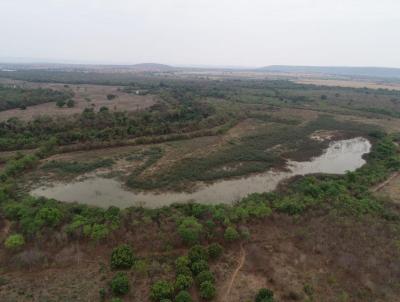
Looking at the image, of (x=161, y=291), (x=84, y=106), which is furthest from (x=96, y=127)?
(x=161, y=291)

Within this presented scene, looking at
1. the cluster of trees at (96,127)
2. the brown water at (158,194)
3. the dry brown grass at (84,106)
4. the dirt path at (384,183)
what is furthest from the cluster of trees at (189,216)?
the dry brown grass at (84,106)

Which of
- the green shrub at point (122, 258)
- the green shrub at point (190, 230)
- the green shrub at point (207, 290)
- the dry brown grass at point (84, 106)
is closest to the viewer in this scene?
the green shrub at point (207, 290)

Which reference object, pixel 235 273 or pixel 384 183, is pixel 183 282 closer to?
pixel 235 273

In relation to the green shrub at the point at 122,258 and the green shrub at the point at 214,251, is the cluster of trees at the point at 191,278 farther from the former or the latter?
the green shrub at the point at 122,258

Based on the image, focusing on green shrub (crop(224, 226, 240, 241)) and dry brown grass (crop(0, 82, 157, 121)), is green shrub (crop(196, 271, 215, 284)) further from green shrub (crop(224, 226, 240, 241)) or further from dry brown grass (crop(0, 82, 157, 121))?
dry brown grass (crop(0, 82, 157, 121))

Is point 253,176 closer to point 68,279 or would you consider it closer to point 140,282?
point 140,282

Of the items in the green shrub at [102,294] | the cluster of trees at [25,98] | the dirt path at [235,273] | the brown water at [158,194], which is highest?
the cluster of trees at [25,98]
